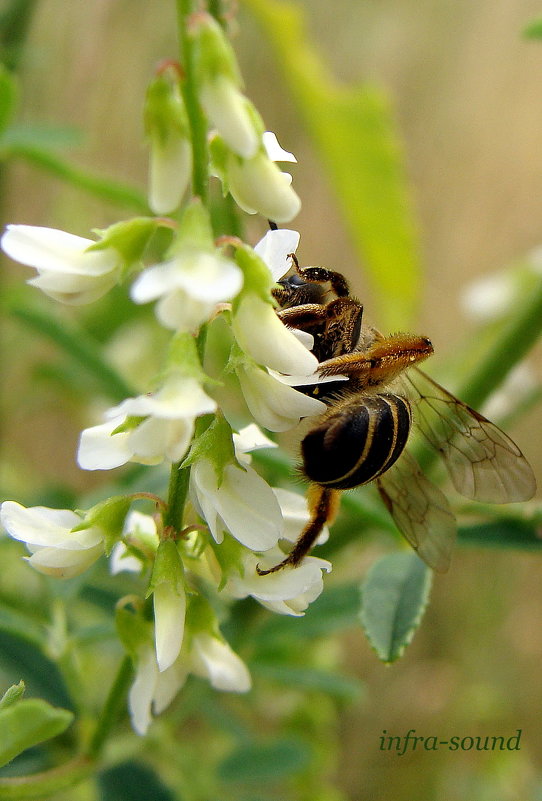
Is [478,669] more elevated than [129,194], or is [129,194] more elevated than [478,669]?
[129,194]

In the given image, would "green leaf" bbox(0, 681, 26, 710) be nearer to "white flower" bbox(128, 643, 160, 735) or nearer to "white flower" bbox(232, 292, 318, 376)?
"white flower" bbox(128, 643, 160, 735)

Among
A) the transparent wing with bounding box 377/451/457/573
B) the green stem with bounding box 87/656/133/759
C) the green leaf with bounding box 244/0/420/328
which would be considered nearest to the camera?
the green stem with bounding box 87/656/133/759

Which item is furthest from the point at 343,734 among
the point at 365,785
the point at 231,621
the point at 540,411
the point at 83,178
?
the point at 83,178

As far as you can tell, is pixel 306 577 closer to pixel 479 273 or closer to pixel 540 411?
pixel 540 411

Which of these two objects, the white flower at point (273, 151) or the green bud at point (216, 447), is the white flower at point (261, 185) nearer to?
the white flower at point (273, 151)

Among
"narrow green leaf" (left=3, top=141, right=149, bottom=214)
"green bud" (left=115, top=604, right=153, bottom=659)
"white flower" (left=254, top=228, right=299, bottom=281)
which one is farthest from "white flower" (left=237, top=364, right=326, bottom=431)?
"narrow green leaf" (left=3, top=141, right=149, bottom=214)

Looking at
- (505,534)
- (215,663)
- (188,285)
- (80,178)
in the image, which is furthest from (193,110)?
(80,178)

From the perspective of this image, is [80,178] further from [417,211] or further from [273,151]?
[417,211]
